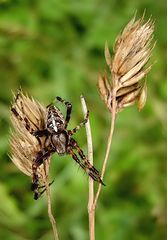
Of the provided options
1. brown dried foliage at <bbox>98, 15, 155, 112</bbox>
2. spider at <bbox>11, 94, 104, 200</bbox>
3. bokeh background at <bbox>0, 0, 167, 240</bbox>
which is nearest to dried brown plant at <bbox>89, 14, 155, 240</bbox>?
brown dried foliage at <bbox>98, 15, 155, 112</bbox>

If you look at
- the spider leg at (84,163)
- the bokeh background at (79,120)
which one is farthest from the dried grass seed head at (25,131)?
the bokeh background at (79,120)

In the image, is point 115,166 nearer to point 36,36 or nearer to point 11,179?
point 11,179

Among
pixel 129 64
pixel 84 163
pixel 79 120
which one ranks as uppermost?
pixel 79 120

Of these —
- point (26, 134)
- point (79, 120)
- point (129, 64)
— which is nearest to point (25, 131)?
point (26, 134)

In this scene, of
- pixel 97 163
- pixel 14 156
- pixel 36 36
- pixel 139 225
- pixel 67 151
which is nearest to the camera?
pixel 14 156

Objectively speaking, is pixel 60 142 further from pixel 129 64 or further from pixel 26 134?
pixel 129 64

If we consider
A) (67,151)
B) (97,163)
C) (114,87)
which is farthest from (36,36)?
(114,87)
